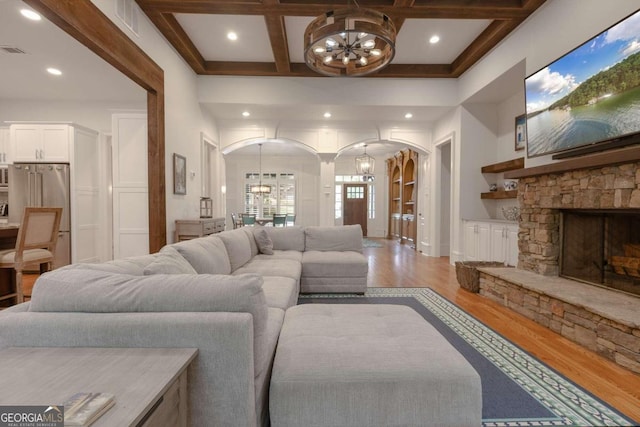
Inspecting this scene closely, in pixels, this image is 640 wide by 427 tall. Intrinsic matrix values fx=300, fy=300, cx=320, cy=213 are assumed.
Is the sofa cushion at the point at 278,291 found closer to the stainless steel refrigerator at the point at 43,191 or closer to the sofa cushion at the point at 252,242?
the sofa cushion at the point at 252,242

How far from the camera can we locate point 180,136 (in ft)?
15.3

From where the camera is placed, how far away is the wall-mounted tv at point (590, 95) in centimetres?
227

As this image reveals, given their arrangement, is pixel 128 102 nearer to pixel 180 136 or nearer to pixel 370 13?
pixel 180 136

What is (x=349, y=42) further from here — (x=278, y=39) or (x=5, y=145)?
(x=5, y=145)

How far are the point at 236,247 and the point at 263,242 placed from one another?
34.1 inches

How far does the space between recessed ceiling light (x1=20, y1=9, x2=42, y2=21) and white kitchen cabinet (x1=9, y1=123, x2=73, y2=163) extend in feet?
7.02

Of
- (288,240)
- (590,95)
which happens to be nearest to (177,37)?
(288,240)

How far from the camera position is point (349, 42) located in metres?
2.86

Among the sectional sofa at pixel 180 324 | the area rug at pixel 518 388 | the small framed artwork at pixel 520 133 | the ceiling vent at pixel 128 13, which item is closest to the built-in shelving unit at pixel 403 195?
the small framed artwork at pixel 520 133

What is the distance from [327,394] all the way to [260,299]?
1.48ft

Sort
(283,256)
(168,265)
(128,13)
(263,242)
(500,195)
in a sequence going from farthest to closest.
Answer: (500,195), (263,242), (283,256), (128,13), (168,265)

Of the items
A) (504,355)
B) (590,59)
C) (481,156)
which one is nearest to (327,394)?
(504,355)

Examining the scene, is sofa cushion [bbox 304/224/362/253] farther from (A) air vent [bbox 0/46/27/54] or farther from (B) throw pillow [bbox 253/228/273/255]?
(A) air vent [bbox 0/46/27/54]

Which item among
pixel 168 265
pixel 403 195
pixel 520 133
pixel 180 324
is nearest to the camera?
pixel 180 324
